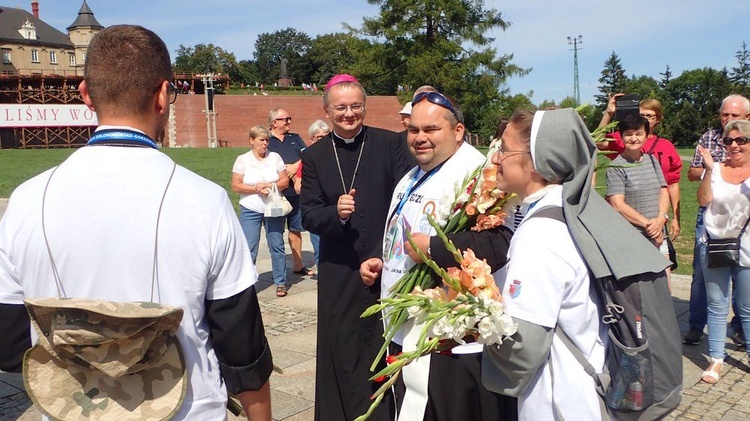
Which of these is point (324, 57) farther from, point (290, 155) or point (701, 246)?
point (701, 246)

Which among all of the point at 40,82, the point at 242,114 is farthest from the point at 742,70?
the point at 40,82

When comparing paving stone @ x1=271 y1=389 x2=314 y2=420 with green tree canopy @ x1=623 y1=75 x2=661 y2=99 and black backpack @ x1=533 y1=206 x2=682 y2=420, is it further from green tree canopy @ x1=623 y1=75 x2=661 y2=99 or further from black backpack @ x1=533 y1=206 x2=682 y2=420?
green tree canopy @ x1=623 y1=75 x2=661 y2=99

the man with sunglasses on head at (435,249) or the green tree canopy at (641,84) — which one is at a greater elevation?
the green tree canopy at (641,84)

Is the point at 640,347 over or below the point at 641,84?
below

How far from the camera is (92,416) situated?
1.78 metres

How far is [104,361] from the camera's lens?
1733mm

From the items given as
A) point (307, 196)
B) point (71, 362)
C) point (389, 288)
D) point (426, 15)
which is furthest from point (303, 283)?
point (426, 15)

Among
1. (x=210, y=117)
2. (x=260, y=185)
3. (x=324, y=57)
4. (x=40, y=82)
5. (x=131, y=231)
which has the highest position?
(x=324, y=57)

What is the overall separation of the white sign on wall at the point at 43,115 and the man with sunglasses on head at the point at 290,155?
5569cm

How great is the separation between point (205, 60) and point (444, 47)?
63.8 m

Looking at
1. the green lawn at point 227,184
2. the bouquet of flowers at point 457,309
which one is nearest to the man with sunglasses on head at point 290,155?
the green lawn at point 227,184

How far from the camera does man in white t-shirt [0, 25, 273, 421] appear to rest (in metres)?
1.80

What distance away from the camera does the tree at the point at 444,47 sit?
152 ft

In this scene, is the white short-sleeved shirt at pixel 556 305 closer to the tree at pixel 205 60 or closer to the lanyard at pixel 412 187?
the lanyard at pixel 412 187
